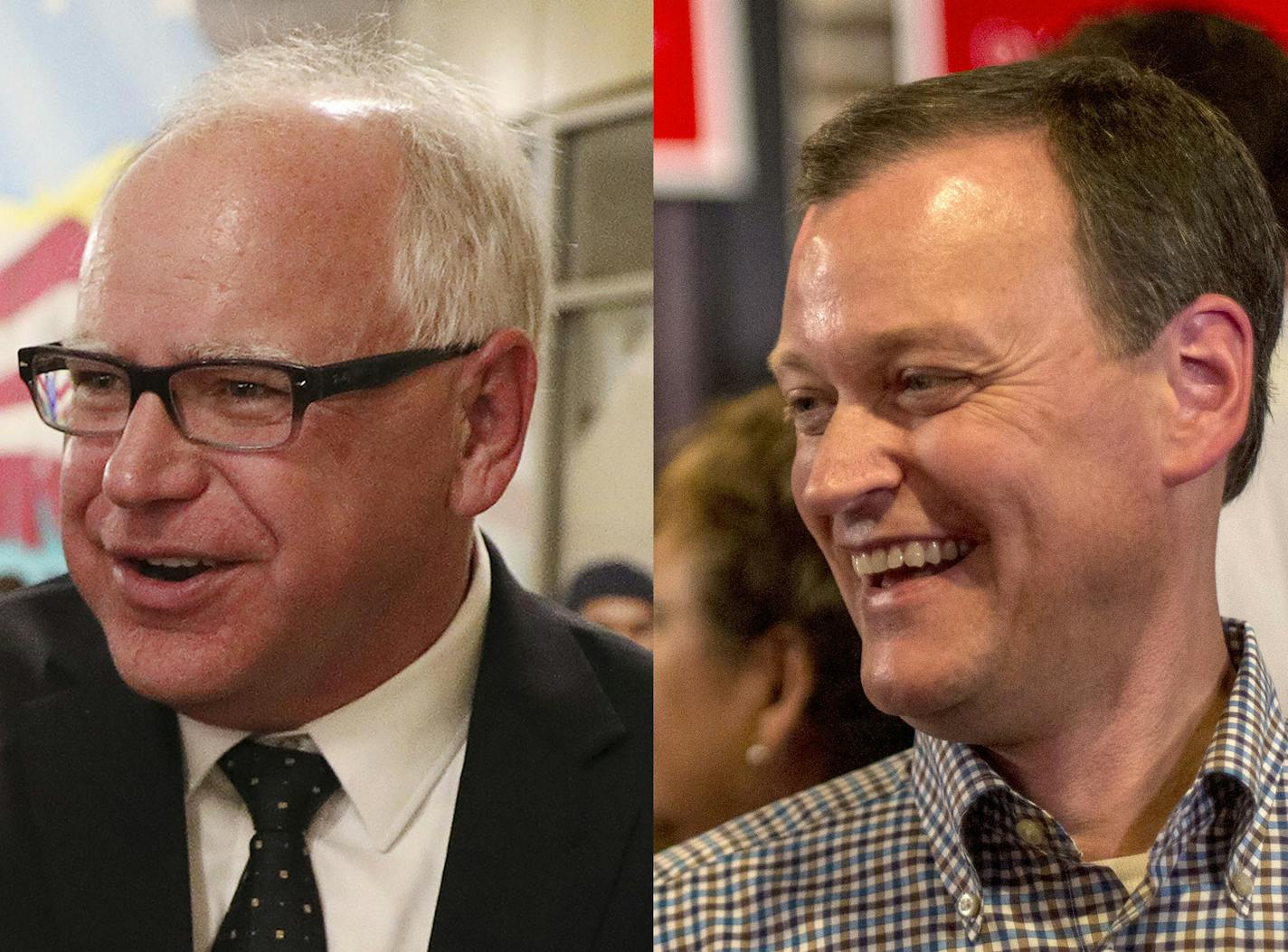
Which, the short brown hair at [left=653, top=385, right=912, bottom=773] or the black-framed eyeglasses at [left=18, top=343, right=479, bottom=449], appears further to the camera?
the short brown hair at [left=653, top=385, right=912, bottom=773]

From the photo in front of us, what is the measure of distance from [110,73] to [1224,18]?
4.88 ft

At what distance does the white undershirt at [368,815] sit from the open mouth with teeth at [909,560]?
0.48 meters

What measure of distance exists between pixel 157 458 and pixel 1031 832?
1.11m

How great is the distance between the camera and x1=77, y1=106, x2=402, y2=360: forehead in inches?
65.0

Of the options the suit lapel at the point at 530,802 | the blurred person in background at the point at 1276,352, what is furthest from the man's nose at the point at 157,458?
the blurred person in background at the point at 1276,352

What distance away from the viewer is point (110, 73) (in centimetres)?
180

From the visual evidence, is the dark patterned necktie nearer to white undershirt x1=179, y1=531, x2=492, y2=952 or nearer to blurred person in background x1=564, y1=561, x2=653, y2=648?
white undershirt x1=179, y1=531, x2=492, y2=952

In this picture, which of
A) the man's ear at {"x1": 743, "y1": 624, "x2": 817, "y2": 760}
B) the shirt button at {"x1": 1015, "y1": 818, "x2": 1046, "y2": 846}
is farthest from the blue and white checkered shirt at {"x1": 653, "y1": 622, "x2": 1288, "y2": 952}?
the man's ear at {"x1": 743, "y1": 624, "x2": 817, "y2": 760}

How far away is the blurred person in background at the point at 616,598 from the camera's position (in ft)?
6.11

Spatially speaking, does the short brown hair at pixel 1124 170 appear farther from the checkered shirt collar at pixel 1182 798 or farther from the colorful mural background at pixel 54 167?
the colorful mural background at pixel 54 167

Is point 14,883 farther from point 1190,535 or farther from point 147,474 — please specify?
point 1190,535

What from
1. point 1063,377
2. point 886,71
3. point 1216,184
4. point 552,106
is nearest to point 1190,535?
point 1063,377

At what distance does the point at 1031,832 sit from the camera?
5.65ft

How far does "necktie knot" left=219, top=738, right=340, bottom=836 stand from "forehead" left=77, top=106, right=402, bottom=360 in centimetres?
49
